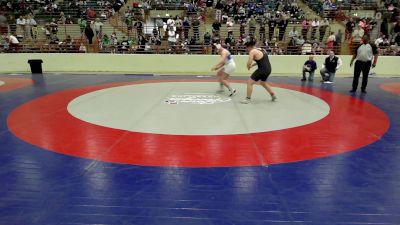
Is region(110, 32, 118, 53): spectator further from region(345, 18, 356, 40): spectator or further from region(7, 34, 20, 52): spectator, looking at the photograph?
region(345, 18, 356, 40): spectator

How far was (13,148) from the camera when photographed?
4766mm

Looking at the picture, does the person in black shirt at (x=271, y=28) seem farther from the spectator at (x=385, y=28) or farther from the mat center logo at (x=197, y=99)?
the mat center logo at (x=197, y=99)

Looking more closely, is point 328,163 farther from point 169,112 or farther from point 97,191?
point 169,112

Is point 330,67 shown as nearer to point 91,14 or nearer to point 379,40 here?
point 379,40

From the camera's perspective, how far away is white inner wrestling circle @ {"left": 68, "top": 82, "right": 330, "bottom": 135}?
19.1ft

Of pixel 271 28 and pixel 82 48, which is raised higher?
pixel 271 28

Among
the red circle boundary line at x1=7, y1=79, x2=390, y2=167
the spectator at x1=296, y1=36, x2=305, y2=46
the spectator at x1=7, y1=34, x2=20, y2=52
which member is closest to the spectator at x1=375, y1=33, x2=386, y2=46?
the spectator at x1=296, y1=36, x2=305, y2=46

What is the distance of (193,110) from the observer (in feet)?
22.9

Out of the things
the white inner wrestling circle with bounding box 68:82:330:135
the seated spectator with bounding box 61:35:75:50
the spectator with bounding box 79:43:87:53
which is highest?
the seated spectator with bounding box 61:35:75:50

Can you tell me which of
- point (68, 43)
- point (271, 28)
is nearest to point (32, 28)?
point (68, 43)

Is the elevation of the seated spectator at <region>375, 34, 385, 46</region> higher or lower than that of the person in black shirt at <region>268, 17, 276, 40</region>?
lower

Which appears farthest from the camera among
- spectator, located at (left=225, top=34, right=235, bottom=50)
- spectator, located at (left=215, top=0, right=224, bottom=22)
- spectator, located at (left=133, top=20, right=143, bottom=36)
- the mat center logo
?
spectator, located at (left=215, top=0, right=224, bottom=22)

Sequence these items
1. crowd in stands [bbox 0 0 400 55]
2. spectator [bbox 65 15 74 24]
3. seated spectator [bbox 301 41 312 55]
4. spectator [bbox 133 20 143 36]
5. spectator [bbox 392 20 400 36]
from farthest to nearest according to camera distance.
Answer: spectator [bbox 65 15 74 24], spectator [bbox 133 20 143 36], spectator [bbox 392 20 400 36], crowd in stands [bbox 0 0 400 55], seated spectator [bbox 301 41 312 55]

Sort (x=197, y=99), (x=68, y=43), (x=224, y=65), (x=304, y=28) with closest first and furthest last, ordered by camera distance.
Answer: (x=197, y=99) → (x=224, y=65) → (x=68, y=43) → (x=304, y=28)
